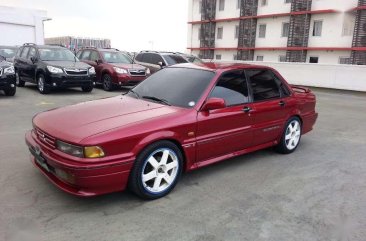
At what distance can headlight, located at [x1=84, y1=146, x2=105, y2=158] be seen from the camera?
328cm

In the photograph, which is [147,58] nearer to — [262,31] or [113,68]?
[113,68]

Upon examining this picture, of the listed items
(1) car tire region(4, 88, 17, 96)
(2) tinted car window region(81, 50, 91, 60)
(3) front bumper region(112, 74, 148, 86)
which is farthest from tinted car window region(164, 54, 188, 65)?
(1) car tire region(4, 88, 17, 96)

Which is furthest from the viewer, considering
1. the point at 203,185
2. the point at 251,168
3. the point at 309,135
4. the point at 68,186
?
the point at 309,135

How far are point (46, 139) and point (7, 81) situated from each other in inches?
313

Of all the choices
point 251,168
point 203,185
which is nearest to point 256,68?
point 251,168

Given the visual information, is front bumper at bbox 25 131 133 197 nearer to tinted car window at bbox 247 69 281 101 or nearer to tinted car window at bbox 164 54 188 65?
tinted car window at bbox 247 69 281 101

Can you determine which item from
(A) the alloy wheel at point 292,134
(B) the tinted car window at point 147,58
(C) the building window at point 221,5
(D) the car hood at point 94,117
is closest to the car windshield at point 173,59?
(B) the tinted car window at point 147,58

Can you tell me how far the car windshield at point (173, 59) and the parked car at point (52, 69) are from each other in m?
3.97

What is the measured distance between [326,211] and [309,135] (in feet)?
12.3

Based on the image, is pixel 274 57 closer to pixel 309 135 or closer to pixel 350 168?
pixel 309 135

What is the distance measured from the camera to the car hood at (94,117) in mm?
3492

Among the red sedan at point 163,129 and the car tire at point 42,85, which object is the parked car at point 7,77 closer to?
the car tire at point 42,85

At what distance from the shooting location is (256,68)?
17.2 feet

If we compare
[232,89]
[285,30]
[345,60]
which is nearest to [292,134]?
[232,89]
